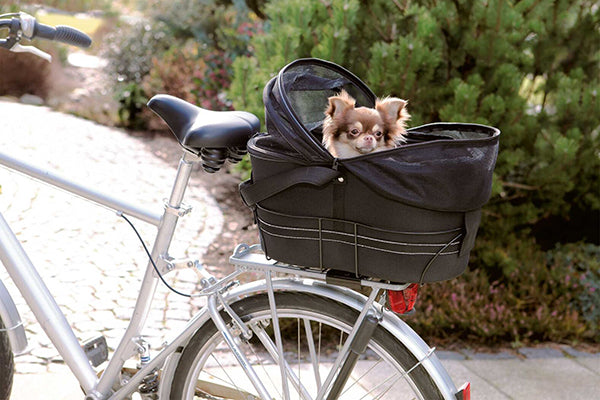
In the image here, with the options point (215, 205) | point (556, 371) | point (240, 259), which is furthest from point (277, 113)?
point (215, 205)

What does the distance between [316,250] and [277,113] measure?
38cm

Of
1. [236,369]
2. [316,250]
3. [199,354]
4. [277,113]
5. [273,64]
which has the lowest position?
[236,369]

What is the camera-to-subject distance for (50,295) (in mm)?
2299

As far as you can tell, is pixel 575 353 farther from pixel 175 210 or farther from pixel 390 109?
pixel 175 210

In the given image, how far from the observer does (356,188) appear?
1725 millimetres

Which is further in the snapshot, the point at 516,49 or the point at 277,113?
the point at 516,49

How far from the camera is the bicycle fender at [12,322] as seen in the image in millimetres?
2295

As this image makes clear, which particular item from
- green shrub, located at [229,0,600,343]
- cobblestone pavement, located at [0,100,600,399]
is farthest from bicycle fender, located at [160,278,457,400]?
green shrub, located at [229,0,600,343]

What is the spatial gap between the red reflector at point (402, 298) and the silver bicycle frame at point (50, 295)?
737 millimetres

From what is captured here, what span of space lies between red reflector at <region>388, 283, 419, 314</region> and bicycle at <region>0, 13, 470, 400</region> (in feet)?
0.16

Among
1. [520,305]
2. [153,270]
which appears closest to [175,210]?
[153,270]

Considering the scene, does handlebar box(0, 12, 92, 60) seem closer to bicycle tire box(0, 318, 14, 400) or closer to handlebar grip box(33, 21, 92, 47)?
handlebar grip box(33, 21, 92, 47)

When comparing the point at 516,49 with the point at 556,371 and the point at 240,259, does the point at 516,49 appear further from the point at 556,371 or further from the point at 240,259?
the point at 240,259

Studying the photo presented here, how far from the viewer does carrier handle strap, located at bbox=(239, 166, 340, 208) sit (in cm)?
170
